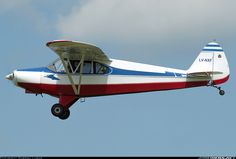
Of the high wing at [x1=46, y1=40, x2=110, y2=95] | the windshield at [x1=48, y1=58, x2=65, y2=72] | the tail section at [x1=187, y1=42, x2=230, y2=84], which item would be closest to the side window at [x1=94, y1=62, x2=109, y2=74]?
the high wing at [x1=46, y1=40, x2=110, y2=95]

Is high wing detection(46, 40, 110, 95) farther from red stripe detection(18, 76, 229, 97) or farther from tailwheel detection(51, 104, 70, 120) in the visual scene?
tailwheel detection(51, 104, 70, 120)

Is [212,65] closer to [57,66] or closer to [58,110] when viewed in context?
[57,66]

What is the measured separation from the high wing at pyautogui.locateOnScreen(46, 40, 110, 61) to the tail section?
142 inches

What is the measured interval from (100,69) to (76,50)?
1.22m

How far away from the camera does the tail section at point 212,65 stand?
2405cm

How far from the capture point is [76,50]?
2384cm

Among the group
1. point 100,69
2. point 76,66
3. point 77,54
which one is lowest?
point 100,69

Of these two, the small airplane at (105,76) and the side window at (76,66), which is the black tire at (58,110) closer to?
the small airplane at (105,76)

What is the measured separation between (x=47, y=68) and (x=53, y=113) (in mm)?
1809

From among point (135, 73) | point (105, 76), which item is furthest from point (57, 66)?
point (135, 73)

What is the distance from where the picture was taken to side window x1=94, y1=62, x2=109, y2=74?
24188 millimetres

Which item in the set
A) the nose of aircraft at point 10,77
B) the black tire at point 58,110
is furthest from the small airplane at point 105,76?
the nose of aircraft at point 10,77

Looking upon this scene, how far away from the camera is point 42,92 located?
81.6 feet

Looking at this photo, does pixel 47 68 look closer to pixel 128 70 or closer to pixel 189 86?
pixel 128 70
